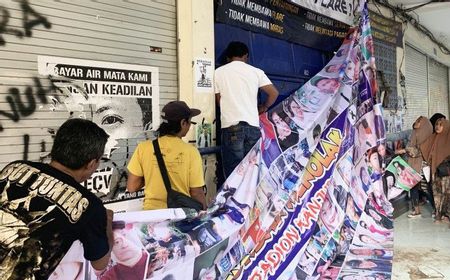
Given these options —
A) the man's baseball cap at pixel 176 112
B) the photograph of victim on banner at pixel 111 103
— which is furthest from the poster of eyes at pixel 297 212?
the photograph of victim on banner at pixel 111 103

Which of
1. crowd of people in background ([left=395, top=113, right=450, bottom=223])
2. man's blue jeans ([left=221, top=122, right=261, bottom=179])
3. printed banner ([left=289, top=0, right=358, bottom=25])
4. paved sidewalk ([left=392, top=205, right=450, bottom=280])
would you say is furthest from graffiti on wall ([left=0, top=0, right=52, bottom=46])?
crowd of people in background ([left=395, top=113, right=450, bottom=223])

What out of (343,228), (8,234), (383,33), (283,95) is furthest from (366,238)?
(383,33)

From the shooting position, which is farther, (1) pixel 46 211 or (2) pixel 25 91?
(2) pixel 25 91

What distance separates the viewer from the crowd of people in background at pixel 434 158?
276 inches

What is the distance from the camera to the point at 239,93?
4621mm

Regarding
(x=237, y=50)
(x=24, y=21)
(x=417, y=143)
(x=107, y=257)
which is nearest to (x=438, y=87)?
(x=417, y=143)

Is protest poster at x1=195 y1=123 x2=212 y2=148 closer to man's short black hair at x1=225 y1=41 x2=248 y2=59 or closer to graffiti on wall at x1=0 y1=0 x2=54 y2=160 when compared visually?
man's short black hair at x1=225 y1=41 x2=248 y2=59

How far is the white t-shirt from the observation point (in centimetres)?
459

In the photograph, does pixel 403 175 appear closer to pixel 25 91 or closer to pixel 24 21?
Answer: pixel 25 91

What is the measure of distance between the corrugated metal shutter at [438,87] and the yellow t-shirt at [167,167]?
34.6 ft

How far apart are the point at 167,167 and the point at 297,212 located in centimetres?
154

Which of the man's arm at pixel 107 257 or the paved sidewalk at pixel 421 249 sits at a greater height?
the man's arm at pixel 107 257

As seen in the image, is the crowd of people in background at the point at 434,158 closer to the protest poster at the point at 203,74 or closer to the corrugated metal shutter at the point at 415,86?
the corrugated metal shutter at the point at 415,86

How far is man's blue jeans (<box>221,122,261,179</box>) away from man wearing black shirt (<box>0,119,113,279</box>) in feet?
8.76
